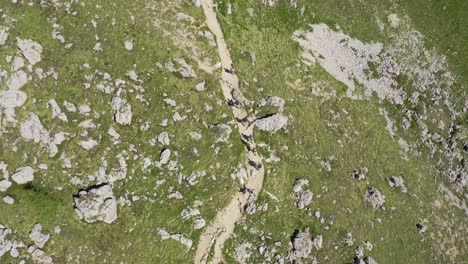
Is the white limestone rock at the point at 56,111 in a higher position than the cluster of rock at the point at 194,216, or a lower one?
higher

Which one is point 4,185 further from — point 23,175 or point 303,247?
point 303,247

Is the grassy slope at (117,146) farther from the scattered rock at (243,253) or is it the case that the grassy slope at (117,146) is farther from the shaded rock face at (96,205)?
the scattered rock at (243,253)

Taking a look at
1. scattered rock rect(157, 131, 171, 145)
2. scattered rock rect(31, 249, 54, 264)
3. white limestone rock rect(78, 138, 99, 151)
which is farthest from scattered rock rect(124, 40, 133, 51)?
scattered rock rect(31, 249, 54, 264)

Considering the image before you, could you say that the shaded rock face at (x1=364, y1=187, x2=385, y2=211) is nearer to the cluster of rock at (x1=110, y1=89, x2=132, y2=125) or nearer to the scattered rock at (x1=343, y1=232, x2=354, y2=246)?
the scattered rock at (x1=343, y1=232, x2=354, y2=246)

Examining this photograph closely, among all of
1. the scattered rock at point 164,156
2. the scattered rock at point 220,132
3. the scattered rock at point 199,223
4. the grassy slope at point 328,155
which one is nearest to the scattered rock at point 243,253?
the grassy slope at point 328,155

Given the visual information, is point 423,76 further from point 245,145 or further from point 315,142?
point 245,145

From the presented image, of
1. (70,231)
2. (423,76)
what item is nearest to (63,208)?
(70,231)
